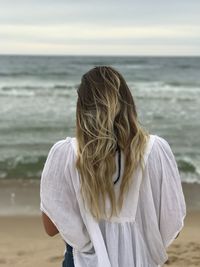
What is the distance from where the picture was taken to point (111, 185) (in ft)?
7.32

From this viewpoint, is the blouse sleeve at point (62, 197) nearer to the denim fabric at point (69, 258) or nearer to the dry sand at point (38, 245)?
the denim fabric at point (69, 258)

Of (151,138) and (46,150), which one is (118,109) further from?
(46,150)

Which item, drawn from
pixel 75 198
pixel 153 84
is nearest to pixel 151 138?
pixel 75 198

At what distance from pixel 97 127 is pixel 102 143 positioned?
62mm

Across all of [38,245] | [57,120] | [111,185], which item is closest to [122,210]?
[111,185]

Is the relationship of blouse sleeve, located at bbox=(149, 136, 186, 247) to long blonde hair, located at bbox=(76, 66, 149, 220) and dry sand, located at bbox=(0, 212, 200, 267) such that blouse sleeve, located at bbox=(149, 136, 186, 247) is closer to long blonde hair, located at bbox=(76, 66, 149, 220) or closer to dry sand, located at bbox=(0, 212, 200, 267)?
long blonde hair, located at bbox=(76, 66, 149, 220)

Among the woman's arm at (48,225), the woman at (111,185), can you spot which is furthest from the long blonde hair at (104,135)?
the woman's arm at (48,225)

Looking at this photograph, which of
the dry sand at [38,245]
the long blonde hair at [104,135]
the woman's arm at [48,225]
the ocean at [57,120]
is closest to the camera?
the long blonde hair at [104,135]

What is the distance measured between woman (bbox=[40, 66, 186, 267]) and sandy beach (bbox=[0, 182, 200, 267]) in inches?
114

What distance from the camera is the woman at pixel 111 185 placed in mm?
2213

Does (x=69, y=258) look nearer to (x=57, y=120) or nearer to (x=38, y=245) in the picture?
(x=38, y=245)

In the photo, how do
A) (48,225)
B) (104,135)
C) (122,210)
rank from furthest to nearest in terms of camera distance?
(48,225), (122,210), (104,135)

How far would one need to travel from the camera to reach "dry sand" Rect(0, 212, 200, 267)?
5277 millimetres

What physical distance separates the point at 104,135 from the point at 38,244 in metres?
3.91
